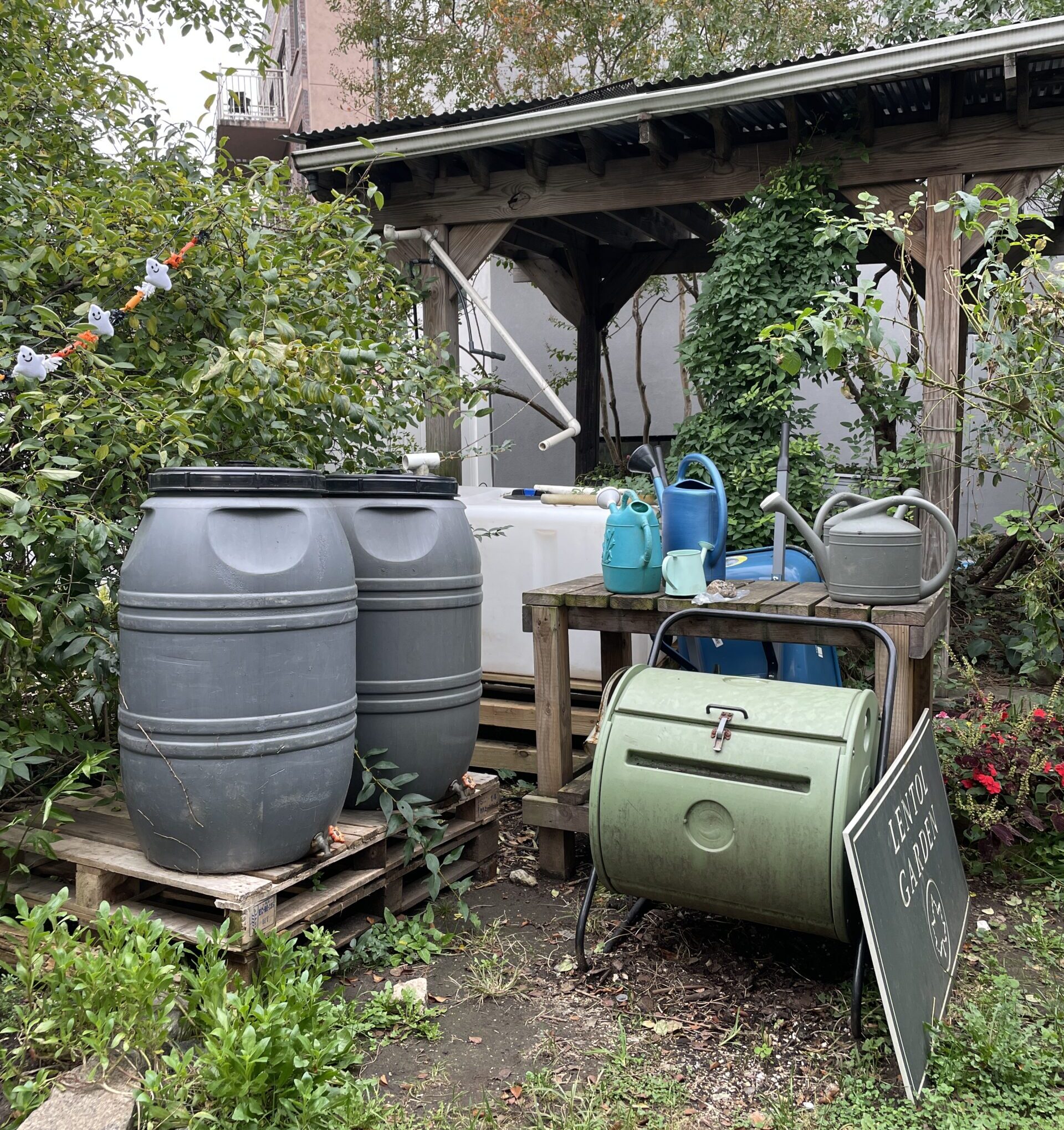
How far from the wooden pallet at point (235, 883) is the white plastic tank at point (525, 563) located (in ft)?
3.95

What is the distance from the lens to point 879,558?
2.59 meters

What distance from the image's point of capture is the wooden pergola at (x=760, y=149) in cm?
446

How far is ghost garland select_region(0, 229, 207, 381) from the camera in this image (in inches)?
88.8

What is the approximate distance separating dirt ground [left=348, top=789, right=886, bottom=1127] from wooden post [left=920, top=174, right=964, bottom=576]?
2919 millimetres

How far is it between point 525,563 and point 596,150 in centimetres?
266

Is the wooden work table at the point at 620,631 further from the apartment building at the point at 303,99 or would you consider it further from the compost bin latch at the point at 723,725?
the apartment building at the point at 303,99

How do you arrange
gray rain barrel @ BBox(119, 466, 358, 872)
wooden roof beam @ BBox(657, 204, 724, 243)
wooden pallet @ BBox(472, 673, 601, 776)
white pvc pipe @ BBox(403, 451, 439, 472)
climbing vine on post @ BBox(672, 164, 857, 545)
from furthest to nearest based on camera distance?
1. wooden roof beam @ BBox(657, 204, 724, 243)
2. climbing vine on post @ BBox(672, 164, 857, 545)
3. wooden pallet @ BBox(472, 673, 601, 776)
4. white pvc pipe @ BBox(403, 451, 439, 472)
5. gray rain barrel @ BBox(119, 466, 358, 872)

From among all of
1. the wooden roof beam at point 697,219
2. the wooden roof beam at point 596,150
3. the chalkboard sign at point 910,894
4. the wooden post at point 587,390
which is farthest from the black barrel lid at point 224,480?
the wooden post at point 587,390

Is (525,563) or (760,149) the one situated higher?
(760,149)

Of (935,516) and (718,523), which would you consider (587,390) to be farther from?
(935,516)

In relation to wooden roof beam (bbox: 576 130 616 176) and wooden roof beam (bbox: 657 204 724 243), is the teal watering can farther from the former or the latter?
wooden roof beam (bbox: 657 204 724 243)

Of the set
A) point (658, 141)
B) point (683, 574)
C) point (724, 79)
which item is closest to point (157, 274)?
point (683, 574)

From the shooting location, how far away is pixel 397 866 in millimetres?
2627

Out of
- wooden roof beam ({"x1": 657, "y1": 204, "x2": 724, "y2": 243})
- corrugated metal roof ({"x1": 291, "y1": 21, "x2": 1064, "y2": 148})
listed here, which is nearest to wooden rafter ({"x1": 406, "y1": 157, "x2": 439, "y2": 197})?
corrugated metal roof ({"x1": 291, "y1": 21, "x2": 1064, "y2": 148})
